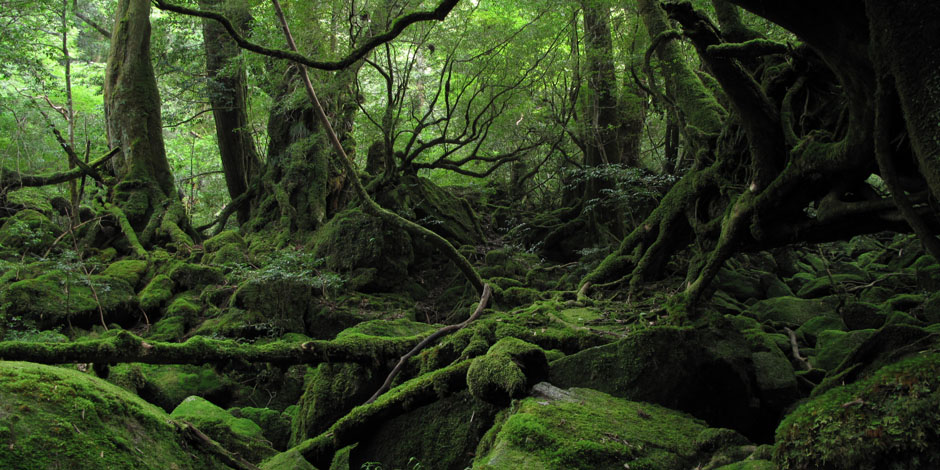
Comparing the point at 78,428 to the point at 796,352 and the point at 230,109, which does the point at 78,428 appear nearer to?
the point at 796,352

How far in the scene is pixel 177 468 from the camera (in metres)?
3.07

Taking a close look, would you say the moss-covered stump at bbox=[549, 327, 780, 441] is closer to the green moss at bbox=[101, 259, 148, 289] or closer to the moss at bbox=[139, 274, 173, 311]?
the moss at bbox=[139, 274, 173, 311]

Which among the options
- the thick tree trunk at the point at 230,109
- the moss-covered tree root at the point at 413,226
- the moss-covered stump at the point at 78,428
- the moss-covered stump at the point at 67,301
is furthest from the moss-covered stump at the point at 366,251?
the moss-covered stump at the point at 78,428

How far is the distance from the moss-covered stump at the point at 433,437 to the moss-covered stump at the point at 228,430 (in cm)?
83

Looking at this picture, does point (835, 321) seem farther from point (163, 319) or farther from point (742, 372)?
point (163, 319)

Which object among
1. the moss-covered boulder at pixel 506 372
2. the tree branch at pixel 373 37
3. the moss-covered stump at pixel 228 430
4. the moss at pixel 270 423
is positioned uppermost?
the tree branch at pixel 373 37

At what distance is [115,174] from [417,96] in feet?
25.2

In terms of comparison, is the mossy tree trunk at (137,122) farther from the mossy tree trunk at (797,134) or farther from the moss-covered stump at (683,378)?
the moss-covered stump at (683,378)

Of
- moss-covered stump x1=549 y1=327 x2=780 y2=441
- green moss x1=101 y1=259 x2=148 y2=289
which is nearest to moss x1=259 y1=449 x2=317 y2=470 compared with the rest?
moss-covered stump x1=549 y1=327 x2=780 y2=441

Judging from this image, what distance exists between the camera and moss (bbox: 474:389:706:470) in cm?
273

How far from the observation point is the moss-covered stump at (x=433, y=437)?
3.74 m

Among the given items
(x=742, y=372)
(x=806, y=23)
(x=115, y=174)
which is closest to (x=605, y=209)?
(x=742, y=372)

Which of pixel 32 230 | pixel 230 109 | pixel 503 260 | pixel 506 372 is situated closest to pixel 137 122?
pixel 230 109

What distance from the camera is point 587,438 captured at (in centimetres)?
293
